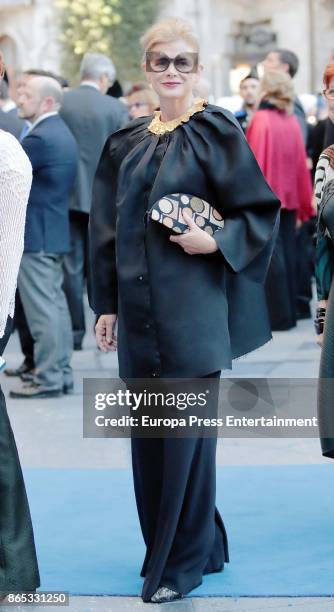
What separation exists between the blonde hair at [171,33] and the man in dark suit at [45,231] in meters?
3.66

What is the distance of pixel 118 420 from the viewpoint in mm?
4867

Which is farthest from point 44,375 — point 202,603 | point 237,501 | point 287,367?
point 202,603

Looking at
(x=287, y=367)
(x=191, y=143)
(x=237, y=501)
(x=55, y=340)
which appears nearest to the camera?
(x=191, y=143)

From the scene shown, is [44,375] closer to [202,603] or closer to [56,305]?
[56,305]

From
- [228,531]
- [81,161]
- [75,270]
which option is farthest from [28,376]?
[228,531]

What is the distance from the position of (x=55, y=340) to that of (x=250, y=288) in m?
3.71

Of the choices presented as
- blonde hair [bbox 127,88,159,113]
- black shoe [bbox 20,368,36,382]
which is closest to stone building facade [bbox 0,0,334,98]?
blonde hair [bbox 127,88,159,113]

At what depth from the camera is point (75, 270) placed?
9.89 meters

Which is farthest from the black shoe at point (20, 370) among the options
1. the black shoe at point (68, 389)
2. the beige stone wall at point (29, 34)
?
the beige stone wall at point (29, 34)

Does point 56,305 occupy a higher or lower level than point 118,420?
lower

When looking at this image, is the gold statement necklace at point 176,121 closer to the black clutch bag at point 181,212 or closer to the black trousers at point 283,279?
the black clutch bag at point 181,212

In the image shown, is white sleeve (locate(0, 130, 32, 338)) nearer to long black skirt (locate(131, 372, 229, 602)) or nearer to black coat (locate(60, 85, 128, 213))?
long black skirt (locate(131, 372, 229, 602))

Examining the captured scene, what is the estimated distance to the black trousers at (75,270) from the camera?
9859 millimetres

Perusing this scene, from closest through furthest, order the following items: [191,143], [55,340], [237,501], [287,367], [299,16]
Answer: [191,143] < [237,501] < [55,340] < [287,367] < [299,16]
